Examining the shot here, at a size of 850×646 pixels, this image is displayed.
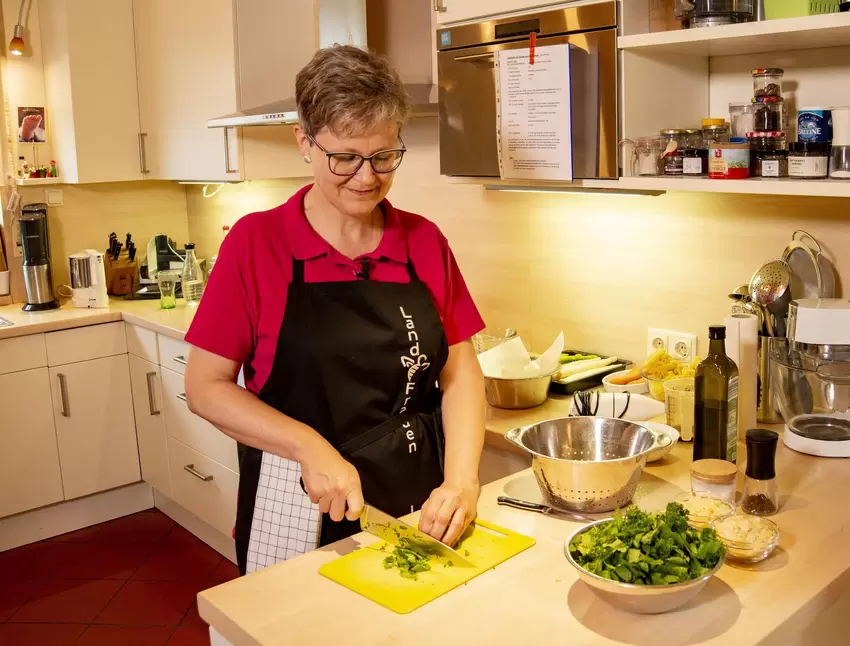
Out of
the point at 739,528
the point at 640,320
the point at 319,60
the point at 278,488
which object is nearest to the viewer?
the point at 739,528

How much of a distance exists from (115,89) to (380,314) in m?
2.50

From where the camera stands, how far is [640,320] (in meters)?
2.42

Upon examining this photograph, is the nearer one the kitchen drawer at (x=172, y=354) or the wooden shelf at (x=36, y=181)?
the kitchen drawer at (x=172, y=354)

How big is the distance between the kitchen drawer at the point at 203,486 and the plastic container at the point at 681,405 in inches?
63.6

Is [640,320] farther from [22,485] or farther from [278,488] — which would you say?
[22,485]

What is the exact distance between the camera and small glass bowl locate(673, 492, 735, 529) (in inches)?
56.8

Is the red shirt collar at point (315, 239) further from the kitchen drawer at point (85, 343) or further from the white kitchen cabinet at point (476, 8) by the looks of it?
the kitchen drawer at point (85, 343)

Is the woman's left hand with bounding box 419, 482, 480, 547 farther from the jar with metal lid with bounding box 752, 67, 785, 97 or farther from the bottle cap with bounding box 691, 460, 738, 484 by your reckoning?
the jar with metal lid with bounding box 752, 67, 785, 97

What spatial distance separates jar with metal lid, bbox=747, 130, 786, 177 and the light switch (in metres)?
3.06

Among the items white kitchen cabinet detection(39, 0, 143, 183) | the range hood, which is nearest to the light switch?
white kitchen cabinet detection(39, 0, 143, 183)

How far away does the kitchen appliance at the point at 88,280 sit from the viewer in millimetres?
3682

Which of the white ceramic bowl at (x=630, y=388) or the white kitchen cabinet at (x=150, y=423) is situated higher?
the white ceramic bowl at (x=630, y=388)

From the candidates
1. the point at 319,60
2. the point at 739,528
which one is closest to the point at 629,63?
the point at 319,60

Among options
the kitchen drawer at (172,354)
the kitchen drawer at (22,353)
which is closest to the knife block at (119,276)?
the kitchen drawer at (22,353)
